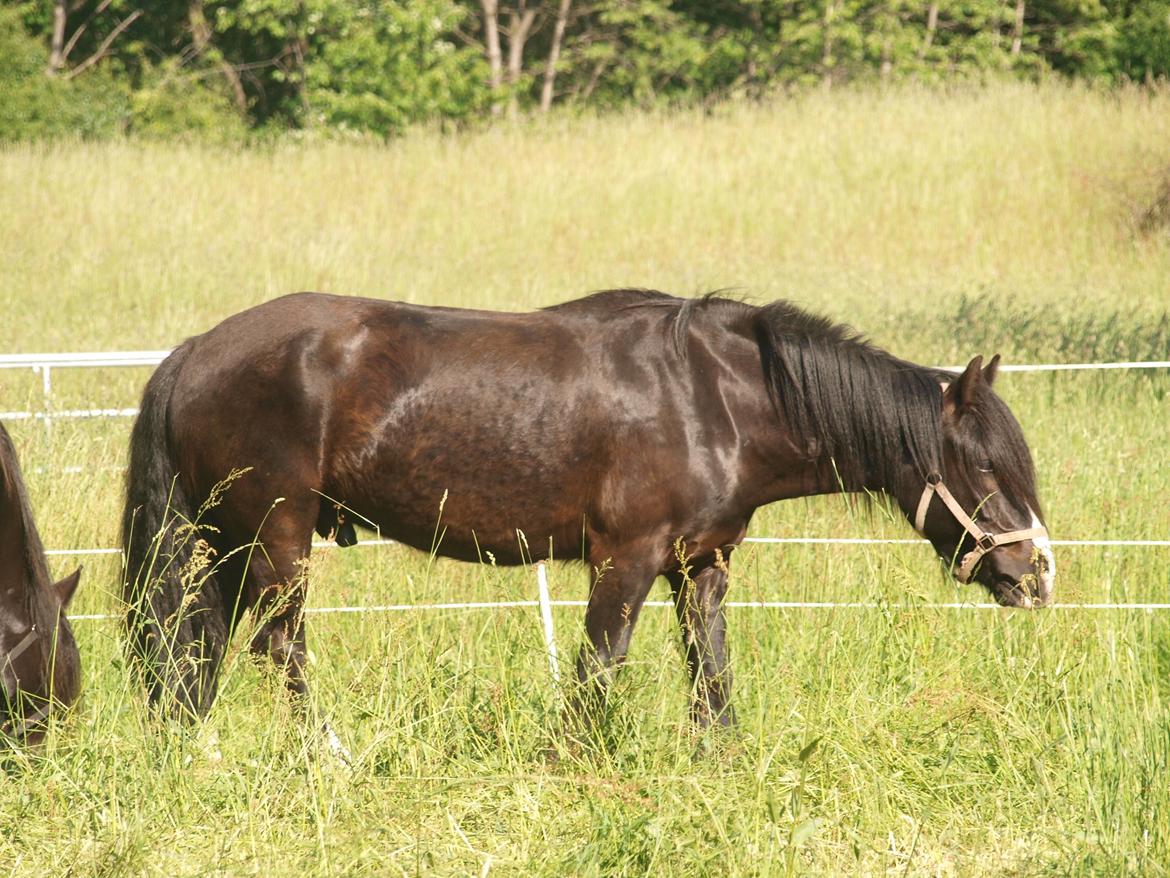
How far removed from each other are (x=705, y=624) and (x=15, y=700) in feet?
7.23

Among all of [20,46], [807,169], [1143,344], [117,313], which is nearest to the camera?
[1143,344]

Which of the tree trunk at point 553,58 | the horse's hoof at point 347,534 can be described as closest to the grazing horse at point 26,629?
the horse's hoof at point 347,534

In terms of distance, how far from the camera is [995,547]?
450cm

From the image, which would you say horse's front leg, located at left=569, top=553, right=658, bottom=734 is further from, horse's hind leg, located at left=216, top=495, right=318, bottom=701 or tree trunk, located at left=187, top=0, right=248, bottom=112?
tree trunk, located at left=187, top=0, right=248, bottom=112

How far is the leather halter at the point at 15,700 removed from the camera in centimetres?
366

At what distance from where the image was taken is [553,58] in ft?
84.7

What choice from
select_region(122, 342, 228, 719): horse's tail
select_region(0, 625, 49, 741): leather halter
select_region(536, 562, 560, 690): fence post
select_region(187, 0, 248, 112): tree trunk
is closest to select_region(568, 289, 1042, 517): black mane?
select_region(536, 562, 560, 690): fence post

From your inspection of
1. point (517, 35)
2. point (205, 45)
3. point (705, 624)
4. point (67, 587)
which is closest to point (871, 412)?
point (705, 624)

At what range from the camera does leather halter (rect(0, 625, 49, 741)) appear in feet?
12.0

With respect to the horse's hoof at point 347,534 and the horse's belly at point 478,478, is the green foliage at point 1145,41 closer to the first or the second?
the horse's belly at point 478,478

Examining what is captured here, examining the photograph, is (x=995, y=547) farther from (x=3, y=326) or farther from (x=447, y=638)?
(x=3, y=326)

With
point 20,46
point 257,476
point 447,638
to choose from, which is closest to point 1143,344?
point 447,638

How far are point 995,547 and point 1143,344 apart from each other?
6171mm

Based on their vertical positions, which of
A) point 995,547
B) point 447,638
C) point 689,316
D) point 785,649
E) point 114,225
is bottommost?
point 114,225
